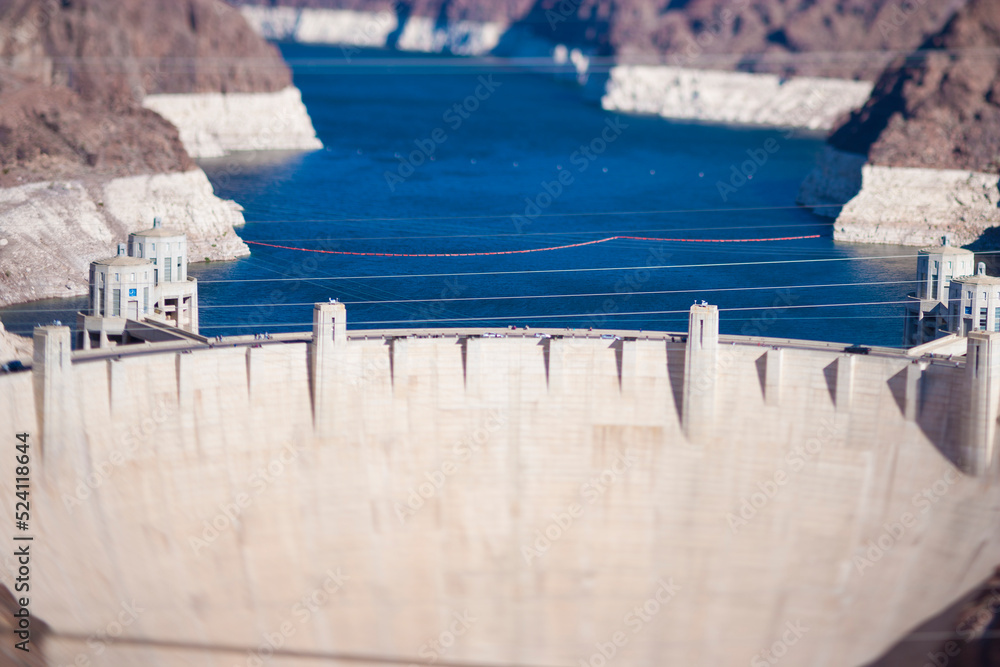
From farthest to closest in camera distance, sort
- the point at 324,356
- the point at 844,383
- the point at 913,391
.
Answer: the point at 844,383
the point at 324,356
the point at 913,391

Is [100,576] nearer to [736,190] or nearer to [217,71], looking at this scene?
[736,190]

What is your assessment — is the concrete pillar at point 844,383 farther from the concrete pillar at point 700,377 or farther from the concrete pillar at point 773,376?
the concrete pillar at point 700,377

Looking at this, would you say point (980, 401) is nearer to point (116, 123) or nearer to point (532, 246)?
point (532, 246)

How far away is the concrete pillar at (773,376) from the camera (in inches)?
2098

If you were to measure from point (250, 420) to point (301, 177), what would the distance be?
103468mm

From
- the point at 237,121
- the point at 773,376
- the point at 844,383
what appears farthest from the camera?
the point at 237,121

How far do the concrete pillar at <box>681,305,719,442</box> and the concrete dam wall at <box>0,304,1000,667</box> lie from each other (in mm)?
114

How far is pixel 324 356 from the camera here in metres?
52.5

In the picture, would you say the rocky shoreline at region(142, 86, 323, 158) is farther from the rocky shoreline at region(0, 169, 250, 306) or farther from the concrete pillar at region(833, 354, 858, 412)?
the concrete pillar at region(833, 354, 858, 412)

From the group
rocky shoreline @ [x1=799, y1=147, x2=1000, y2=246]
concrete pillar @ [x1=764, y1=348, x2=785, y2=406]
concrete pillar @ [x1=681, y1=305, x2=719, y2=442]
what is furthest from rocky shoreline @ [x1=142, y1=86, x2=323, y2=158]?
concrete pillar @ [x1=764, y1=348, x2=785, y2=406]

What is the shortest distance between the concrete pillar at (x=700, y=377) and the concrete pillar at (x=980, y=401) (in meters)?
8.52

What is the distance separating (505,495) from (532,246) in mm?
61662

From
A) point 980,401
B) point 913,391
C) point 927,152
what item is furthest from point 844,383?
point 927,152

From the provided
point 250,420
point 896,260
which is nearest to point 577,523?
point 250,420
